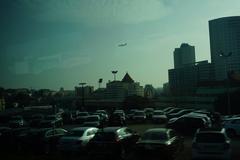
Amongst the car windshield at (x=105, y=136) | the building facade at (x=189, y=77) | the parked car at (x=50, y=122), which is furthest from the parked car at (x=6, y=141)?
the building facade at (x=189, y=77)

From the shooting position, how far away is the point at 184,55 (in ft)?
495

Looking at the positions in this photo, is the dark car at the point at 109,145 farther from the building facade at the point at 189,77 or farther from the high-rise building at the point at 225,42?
the building facade at the point at 189,77

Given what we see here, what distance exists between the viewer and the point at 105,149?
1722 cm

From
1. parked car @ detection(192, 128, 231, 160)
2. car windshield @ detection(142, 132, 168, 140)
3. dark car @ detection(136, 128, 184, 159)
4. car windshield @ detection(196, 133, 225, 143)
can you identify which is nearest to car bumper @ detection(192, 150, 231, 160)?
parked car @ detection(192, 128, 231, 160)

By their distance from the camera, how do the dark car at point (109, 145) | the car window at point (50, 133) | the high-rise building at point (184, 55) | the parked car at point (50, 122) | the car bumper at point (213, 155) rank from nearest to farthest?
the car bumper at point (213, 155)
the dark car at point (109, 145)
the car window at point (50, 133)
the parked car at point (50, 122)
the high-rise building at point (184, 55)

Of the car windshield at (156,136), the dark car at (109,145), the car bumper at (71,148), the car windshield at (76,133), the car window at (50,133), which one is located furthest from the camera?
the car window at (50,133)

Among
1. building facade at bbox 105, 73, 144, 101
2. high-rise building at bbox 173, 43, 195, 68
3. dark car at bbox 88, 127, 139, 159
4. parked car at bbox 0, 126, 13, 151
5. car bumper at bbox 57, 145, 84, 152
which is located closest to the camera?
dark car at bbox 88, 127, 139, 159

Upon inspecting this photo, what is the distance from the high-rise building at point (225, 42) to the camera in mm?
89375

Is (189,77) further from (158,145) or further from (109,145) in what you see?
(158,145)

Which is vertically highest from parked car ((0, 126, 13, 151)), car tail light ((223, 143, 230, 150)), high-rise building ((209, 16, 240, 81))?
high-rise building ((209, 16, 240, 81))

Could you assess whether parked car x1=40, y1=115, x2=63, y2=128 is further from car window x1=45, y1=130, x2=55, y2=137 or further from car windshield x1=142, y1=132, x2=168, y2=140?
car windshield x1=142, y1=132, x2=168, y2=140

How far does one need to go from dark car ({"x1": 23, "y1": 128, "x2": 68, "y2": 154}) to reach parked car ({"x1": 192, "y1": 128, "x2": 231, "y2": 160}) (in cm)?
883

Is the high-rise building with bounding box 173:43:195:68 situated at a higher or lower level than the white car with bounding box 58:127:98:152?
higher

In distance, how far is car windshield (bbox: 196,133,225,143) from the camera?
621 inches
